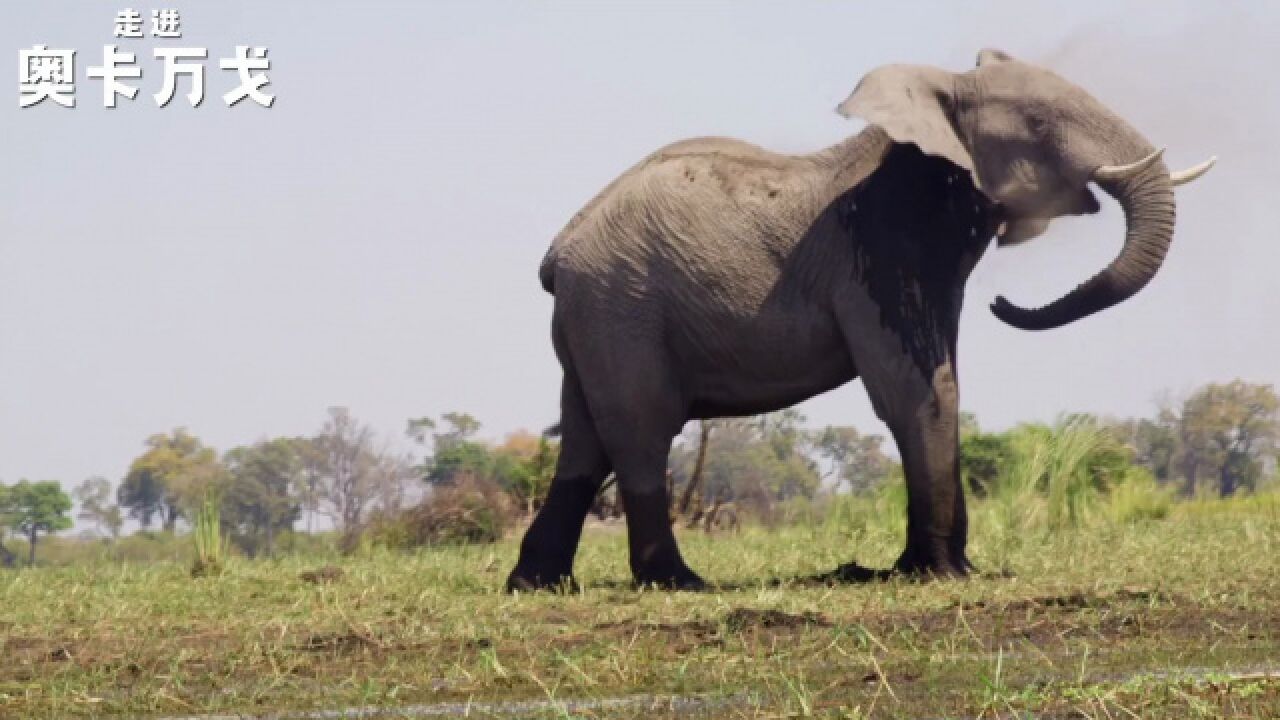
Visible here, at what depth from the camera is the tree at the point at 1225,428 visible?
2331 inches

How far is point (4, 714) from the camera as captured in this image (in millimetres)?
6934

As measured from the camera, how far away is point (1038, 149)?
10547mm

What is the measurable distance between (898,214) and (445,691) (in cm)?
446

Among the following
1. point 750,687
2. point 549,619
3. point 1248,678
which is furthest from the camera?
point 549,619

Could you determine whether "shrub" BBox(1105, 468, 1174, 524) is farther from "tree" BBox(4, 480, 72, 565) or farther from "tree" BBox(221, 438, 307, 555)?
"tree" BBox(4, 480, 72, 565)

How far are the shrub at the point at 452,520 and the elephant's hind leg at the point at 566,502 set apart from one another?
740cm

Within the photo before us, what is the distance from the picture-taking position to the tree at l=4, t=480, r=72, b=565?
6384cm

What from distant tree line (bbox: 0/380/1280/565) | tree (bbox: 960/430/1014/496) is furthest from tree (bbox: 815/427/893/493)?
tree (bbox: 960/430/1014/496)

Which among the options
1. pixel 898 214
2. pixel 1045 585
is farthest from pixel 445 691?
pixel 898 214

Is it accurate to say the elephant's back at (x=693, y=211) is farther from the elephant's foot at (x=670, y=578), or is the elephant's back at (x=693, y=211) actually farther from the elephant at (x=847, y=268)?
the elephant's foot at (x=670, y=578)

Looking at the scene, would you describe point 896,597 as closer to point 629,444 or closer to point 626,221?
point 629,444

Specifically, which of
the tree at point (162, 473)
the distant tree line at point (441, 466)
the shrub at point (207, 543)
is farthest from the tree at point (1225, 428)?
the shrub at point (207, 543)

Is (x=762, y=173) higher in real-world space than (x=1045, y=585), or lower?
higher

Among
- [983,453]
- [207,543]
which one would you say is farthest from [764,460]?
[207,543]
